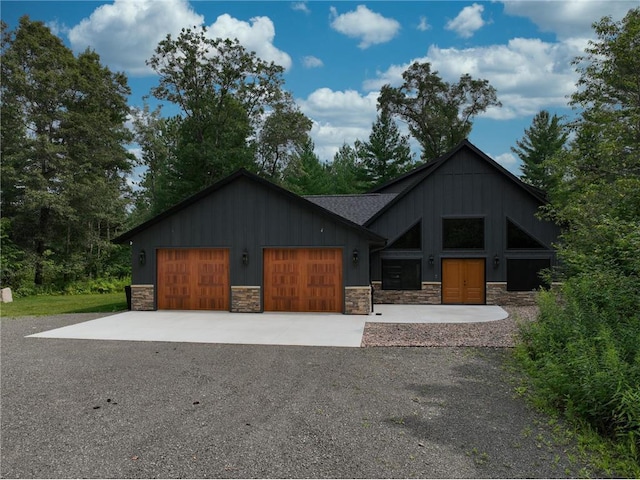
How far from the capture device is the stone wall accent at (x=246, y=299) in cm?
1342

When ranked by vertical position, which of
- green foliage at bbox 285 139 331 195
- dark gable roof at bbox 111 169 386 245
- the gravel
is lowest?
the gravel

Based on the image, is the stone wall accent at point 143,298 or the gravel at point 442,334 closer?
the gravel at point 442,334

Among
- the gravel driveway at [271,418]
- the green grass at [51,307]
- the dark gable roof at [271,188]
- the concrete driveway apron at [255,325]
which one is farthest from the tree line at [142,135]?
the gravel driveway at [271,418]

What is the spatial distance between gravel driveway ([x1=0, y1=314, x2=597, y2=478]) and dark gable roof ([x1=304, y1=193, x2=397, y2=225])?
9.92 meters

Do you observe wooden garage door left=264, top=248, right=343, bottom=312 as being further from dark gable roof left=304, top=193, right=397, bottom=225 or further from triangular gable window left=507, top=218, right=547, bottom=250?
triangular gable window left=507, top=218, right=547, bottom=250

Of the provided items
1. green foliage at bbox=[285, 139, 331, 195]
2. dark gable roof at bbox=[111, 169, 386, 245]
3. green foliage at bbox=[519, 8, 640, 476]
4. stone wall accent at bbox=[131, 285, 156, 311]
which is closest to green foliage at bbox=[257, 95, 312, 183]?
green foliage at bbox=[285, 139, 331, 195]

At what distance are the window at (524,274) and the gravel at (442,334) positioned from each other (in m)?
4.15

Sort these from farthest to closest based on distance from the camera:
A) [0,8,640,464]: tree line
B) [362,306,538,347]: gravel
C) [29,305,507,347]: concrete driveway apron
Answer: [29,305,507,347]: concrete driveway apron → [362,306,538,347]: gravel → [0,8,640,464]: tree line

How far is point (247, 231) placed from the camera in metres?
13.6

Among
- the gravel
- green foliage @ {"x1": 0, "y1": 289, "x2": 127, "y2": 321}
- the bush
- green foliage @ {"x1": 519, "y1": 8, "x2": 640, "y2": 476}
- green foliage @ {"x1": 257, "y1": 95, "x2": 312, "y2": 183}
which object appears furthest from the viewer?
green foliage @ {"x1": 257, "y1": 95, "x2": 312, "y2": 183}

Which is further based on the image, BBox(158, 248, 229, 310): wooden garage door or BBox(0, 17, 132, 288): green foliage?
BBox(0, 17, 132, 288): green foliage

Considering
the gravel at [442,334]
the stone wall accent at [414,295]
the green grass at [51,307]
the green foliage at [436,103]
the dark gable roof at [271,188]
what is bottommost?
the green grass at [51,307]

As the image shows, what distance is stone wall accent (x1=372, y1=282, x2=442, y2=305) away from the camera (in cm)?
1571

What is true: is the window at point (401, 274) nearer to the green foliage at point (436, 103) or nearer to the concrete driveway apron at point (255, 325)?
the concrete driveway apron at point (255, 325)
